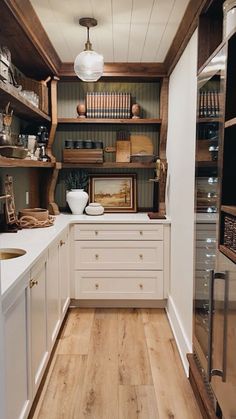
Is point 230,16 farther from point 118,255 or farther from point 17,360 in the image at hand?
point 118,255

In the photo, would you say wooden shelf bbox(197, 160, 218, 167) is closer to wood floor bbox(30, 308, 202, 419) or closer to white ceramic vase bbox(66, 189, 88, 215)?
wood floor bbox(30, 308, 202, 419)

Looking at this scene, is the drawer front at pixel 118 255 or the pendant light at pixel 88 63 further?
the drawer front at pixel 118 255

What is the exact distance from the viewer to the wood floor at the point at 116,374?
2092mm

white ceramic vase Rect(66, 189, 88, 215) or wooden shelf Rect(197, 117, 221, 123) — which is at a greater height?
wooden shelf Rect(197, 117, 221, 123)

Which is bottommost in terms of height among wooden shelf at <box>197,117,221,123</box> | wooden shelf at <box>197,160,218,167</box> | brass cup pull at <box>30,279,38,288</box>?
brass cup pull at <box>30,279,38,288</box>

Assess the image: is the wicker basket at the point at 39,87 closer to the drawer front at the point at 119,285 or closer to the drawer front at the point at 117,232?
the drawer front at the point at 117,232

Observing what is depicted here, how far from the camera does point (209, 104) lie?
1856mm

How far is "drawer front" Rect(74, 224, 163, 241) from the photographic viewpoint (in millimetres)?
3473

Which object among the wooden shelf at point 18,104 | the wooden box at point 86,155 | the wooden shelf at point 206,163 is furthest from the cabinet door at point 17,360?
the wooden box at point 86,155

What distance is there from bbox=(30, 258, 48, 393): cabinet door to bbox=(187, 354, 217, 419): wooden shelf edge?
35.3 inches

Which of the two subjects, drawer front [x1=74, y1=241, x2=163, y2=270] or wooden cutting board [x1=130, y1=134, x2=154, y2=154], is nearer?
drawer front [x1=74, y1=241, x2=163, y2=270]

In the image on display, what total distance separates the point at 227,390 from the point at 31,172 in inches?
106

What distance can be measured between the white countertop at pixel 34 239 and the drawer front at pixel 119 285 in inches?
20.0

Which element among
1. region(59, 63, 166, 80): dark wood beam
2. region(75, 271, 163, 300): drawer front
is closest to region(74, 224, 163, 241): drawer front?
region(75, 271, 163, 300): drawer front
